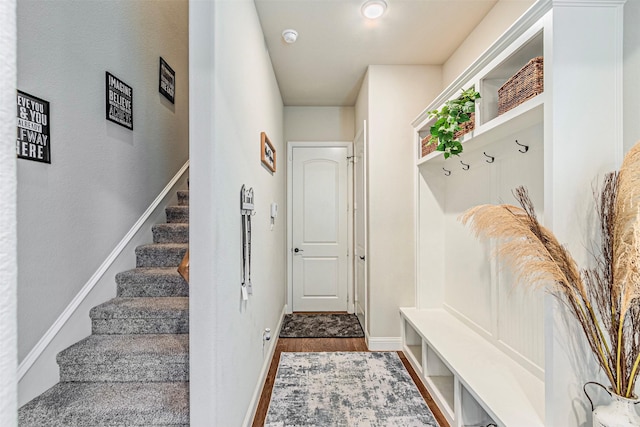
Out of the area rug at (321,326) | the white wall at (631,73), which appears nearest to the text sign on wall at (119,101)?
the area rug at (321,326)

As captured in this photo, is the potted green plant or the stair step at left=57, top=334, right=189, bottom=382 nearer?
the stair step at left=57, top=334, right=189, bottom=382

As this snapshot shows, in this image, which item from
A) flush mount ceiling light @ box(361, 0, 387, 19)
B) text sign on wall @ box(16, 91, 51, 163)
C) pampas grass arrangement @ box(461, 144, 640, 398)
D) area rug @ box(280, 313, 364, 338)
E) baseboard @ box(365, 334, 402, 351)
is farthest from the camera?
area rug @ box(280, 313, 364, 338)

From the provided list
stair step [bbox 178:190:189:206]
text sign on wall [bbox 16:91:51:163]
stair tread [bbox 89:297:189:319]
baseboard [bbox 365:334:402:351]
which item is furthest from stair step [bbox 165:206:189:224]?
baseboard [bbox 365:334:402:351]

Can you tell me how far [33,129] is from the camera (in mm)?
1663

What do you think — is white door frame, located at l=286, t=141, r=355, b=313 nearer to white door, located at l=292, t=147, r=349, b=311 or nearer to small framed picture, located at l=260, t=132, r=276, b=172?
white door, located at l=292, t=147, r=349, b=311

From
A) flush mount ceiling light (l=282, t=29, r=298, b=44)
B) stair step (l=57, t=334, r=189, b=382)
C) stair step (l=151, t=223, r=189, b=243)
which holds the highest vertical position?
flush mount ceiling light (l=282, t=29, r=298, b=44)

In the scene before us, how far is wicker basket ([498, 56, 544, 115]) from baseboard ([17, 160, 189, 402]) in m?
2.55

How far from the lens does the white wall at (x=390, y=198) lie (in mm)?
3100

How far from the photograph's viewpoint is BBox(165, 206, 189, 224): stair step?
2.96 m

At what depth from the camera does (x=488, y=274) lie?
2209 mm

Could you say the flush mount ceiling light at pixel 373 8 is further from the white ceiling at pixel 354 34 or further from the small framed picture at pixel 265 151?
the small framed picture at pixel 265 151

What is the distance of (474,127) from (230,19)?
1510 mm

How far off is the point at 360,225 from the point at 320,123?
4.87ft

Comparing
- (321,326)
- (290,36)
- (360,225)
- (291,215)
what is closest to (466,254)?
(360,225)
